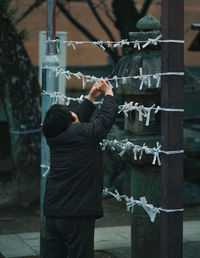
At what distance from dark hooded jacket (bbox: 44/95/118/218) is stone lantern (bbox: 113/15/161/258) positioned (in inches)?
40.7

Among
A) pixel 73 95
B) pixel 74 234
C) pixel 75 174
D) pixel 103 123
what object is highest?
pixel 73 95

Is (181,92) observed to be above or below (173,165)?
above

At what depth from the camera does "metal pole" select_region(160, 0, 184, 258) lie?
455 centimetres

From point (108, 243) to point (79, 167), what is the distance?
3028 millimetres

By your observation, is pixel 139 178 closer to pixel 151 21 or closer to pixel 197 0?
pixel 151 21

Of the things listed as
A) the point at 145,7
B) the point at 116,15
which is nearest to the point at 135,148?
the point at 116,15

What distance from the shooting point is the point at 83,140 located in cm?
477

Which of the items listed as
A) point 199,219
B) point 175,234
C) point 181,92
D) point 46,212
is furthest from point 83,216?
point 199,219

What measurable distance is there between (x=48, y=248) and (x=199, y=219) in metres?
5.23

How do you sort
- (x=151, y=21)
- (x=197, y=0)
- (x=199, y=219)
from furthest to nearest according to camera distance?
(x=197, y=0), (x=199, y=219), (x=151, y=21)

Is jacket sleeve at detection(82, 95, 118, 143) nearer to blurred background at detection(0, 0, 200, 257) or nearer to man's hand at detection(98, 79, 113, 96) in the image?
man's hand at detection(98, 79, 113, 96)

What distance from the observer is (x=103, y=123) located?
Answer: 4793mm

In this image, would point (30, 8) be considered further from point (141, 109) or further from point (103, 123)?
point (103, 123)

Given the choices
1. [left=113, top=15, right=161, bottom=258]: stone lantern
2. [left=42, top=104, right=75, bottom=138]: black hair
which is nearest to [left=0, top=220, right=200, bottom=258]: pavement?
[left=113, top=15, right=161, bottom=258]: stone lantern
